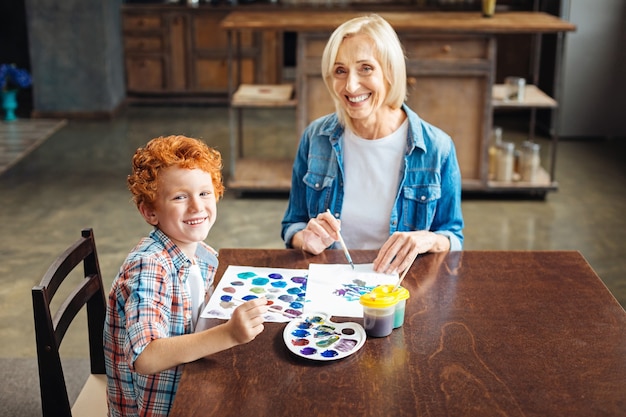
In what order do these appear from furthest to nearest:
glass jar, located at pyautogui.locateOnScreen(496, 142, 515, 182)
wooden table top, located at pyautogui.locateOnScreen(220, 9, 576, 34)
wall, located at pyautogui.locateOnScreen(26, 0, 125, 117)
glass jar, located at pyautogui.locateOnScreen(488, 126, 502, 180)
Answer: wall, located at pyautogui.locateOnScreen(26, 0, 125, 117) → glass jar, located at pyautogui.locateOnScreen(488, 126, 502, 180) → glass jar, located at pyautogui.locateOnScreen(496, 142, 515, 182) → wooden table top, located at pyautogui.locateOnScreen(220, 9, 576, 34)

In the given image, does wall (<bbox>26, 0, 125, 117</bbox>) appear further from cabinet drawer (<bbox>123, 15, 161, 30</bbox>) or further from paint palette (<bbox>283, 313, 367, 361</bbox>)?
paint palette (<bbox>283, 313, 367, 361</bbox>)

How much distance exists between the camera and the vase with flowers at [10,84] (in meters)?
6.84

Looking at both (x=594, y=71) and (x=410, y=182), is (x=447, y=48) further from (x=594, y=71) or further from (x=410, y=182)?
(x=410, y=182)

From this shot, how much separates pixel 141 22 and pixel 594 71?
395 cm

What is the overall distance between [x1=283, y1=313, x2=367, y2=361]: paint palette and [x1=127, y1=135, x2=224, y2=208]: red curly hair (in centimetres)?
38

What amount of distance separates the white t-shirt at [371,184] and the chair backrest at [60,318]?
2.42ft

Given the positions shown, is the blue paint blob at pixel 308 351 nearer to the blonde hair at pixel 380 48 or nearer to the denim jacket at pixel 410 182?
the denim jacket at pixel 410 182

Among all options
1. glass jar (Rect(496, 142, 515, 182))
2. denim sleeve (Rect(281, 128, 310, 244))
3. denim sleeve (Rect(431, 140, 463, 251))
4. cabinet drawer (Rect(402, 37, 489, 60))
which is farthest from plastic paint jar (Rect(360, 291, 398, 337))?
glass jar (Rect(496, 142, 515, 182))

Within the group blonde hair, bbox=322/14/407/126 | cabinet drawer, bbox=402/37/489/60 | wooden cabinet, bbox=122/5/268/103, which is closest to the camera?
blonde hair, bbox=322/14/407/126

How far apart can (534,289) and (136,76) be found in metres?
6.20

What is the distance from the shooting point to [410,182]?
7.54 feet

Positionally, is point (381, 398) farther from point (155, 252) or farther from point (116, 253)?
point (116, 253)

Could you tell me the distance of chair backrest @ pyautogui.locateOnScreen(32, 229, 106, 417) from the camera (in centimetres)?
168

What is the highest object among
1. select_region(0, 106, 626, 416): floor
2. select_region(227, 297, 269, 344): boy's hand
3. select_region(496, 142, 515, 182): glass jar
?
select_region(227, 297, 269, 344): boy's hand
